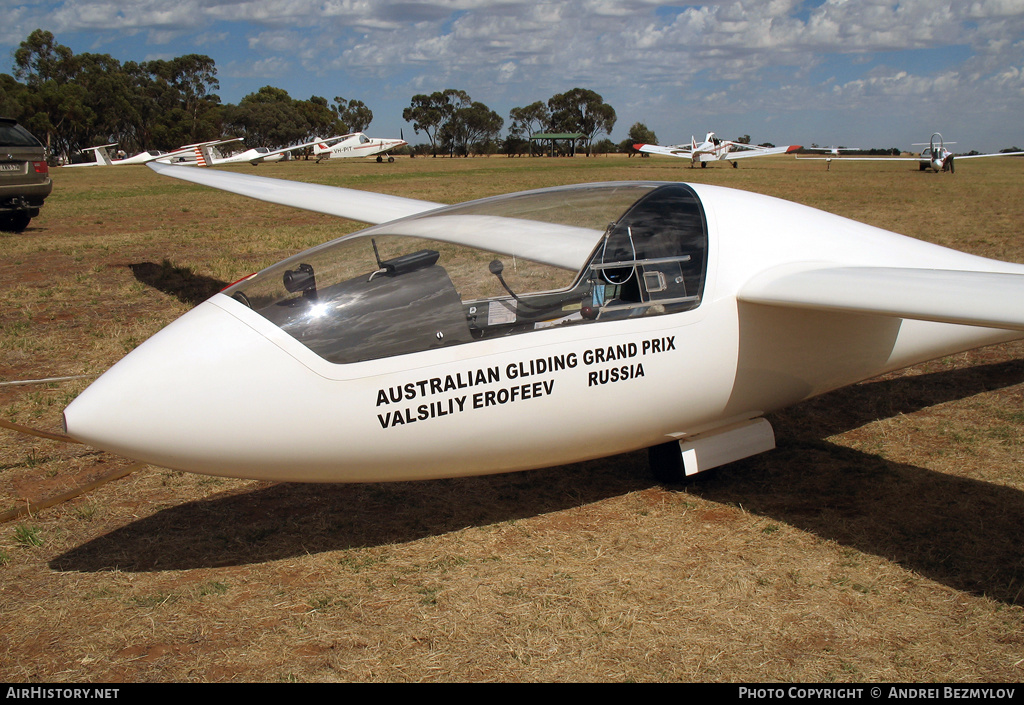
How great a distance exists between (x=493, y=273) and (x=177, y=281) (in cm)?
903

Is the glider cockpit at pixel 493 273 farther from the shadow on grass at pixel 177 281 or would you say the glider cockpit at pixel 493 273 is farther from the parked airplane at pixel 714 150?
the parked airplane at pixel 714 150

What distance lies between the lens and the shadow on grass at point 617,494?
4.02 metres

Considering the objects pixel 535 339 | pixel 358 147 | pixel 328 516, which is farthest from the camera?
pixel 358 147

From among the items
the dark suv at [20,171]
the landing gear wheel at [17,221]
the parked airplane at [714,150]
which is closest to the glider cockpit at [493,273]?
the dark suv at [20,171]

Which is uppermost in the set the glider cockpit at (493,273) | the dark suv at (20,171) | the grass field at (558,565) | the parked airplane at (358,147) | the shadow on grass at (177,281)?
the parked airplane at (358,147)

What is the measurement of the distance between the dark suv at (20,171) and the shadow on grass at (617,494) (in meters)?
14.4

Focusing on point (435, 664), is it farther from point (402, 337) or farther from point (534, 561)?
point (402, 337)

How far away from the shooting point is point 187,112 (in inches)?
4001

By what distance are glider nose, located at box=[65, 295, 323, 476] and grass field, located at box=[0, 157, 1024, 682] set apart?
2.74 ft

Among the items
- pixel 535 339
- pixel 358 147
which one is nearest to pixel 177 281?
pixel 535 339

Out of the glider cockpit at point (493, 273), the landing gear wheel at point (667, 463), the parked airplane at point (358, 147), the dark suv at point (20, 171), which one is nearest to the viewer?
the glider cockpit at point (493, 273)

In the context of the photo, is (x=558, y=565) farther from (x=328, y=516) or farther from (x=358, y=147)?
(x=358, y=147)

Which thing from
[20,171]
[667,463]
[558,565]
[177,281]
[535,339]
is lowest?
[558,565]

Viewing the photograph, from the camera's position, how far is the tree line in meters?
84.6
